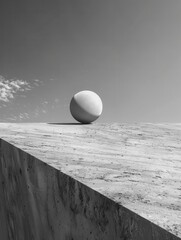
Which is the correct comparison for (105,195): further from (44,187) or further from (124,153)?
(124,153)

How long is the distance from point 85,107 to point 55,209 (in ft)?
24.3

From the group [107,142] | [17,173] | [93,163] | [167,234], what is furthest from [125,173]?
[107,142]

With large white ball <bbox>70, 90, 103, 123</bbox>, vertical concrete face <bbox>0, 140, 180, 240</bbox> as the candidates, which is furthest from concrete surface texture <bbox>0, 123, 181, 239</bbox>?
large white ball <bbox>70, 90, 103, 123</bbox>

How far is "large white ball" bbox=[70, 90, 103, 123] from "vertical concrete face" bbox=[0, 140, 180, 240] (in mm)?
5044

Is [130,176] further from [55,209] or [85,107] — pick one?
[85,107]

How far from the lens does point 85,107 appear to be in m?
10.7

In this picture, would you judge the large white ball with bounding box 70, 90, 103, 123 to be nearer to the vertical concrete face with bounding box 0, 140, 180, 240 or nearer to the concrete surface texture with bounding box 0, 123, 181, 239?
the concrete surface texture with bounding box 0, 123, 181, 239

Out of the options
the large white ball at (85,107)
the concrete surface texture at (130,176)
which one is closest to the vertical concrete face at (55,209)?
the concrete surface texture at (130,176)

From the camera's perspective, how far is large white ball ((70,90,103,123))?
1077 centimetres

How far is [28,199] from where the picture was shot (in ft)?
14.8

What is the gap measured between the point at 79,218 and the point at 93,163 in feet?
3.74

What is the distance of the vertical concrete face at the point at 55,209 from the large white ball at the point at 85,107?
504 centimetres

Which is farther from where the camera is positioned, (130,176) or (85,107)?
(85,107)

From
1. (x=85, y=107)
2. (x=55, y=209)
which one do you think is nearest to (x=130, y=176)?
(x=55, y=209)
